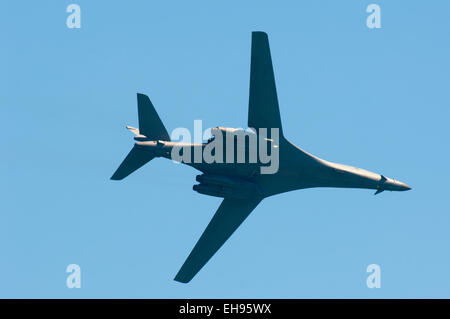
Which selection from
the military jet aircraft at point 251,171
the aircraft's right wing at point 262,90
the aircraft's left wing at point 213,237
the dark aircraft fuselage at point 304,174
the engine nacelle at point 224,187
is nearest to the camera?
the aircraft's right wing at point 262,90

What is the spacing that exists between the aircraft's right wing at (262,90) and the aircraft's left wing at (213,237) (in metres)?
8.81

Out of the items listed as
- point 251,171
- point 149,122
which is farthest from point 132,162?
point 251,171

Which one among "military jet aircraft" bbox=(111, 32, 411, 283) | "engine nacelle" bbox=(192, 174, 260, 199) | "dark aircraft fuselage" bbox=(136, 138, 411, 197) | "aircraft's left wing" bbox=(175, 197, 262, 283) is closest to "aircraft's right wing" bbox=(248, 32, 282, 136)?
"military jet aircraft" bbox=(111, 32, 411, 283)

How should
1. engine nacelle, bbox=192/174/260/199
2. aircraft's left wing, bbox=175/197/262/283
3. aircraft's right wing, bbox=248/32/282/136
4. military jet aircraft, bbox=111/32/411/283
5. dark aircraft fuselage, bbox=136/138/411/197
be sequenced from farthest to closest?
aircraft's left wing, bbox=175/197/262/283 < engine nacelle, bbox=192/174/260/199 < dark aircraft fuselage, bbox=136/138/411/197 < military jet aircraft, bbox=111/32/411/283 < aircraft's right wing, bbox=248/32/282/136

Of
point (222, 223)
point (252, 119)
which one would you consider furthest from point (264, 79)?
point (222, 223)

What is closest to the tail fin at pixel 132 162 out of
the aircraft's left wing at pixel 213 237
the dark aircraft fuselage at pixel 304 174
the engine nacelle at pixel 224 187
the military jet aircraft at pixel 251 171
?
the military jet aircraft at pixel 251 171

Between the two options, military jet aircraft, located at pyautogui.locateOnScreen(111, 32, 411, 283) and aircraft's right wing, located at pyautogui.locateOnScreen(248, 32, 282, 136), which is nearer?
aircraft's right wing, located at pyautogui.locateOnScreen(248, 32, 282, 136)

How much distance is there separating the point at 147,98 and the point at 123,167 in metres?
6.42

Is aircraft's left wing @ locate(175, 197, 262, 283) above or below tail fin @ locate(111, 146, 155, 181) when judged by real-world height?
below

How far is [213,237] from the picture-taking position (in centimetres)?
7794

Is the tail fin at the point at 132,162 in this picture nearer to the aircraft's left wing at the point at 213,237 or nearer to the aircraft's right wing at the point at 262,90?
the aircraft's left wing at the point at 213,237

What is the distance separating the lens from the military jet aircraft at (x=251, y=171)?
235 ft

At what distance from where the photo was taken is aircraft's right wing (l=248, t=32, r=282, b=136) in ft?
233

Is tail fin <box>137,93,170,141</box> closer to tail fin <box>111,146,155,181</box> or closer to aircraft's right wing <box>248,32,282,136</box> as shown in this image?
tail fin <box>111,146,155,181</box>
